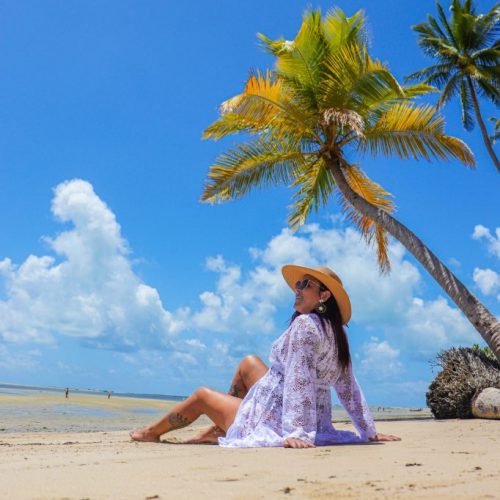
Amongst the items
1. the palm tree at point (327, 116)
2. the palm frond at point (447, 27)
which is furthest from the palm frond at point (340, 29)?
the palm frond at point (447, 27)

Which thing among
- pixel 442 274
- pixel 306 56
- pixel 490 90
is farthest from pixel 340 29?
pixel 490 90

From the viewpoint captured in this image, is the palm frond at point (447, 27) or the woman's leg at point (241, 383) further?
the palm frond at point (447, 27)

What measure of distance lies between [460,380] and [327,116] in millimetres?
5628

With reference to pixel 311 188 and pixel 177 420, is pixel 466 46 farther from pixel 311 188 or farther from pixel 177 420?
pixel 177 420

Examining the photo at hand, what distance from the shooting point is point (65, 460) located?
350 cm

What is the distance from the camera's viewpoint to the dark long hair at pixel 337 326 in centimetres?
425

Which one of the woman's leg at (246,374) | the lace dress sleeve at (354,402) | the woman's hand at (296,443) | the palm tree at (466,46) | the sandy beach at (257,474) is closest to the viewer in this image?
the sandy beach at (257,474)

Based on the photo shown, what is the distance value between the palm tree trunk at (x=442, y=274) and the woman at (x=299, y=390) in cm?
560

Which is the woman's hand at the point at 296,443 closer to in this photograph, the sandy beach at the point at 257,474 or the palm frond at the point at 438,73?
the sandy beach at the point at 257,474

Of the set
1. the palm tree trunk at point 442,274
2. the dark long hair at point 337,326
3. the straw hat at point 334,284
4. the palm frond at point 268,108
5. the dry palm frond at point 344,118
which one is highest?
the palm frond at point 268,108

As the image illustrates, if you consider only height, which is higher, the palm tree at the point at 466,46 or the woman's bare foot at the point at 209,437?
the palm tree at the point at 466,46

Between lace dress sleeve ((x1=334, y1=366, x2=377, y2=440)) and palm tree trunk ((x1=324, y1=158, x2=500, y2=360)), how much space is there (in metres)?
5.69

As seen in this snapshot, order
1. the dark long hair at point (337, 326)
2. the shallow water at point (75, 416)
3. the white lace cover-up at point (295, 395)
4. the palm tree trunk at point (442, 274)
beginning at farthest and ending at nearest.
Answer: the shallow water at point (75, 416), the palm tree trunk at point (442, 274), the dark long hair at point (337, 326), the white lace cover-up at point (295, 395)

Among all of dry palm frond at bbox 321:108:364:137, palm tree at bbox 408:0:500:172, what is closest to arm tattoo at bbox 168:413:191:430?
dry palm frond at bbox 321:108:364:137
